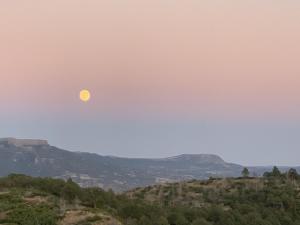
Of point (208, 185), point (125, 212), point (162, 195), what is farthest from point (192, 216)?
point (208, 185)

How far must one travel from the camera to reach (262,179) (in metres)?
111

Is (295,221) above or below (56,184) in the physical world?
below

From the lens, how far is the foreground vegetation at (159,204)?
143ft

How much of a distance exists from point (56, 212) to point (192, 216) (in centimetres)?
2860

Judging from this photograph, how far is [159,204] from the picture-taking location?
81500 millimetres

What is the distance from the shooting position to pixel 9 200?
161ft

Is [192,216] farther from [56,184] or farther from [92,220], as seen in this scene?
[92,220]

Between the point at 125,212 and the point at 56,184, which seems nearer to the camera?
the point at 125,212

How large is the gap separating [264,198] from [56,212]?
186ft

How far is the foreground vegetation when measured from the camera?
43688 millimetres

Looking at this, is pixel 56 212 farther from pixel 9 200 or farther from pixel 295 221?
pixel 295 221

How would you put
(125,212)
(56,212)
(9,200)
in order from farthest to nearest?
(125,212) < (9,200) < (56,212)

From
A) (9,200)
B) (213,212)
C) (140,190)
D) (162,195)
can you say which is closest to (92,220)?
(9,200)

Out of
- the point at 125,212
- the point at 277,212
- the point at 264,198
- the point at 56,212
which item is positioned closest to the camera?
the point at 56,212
